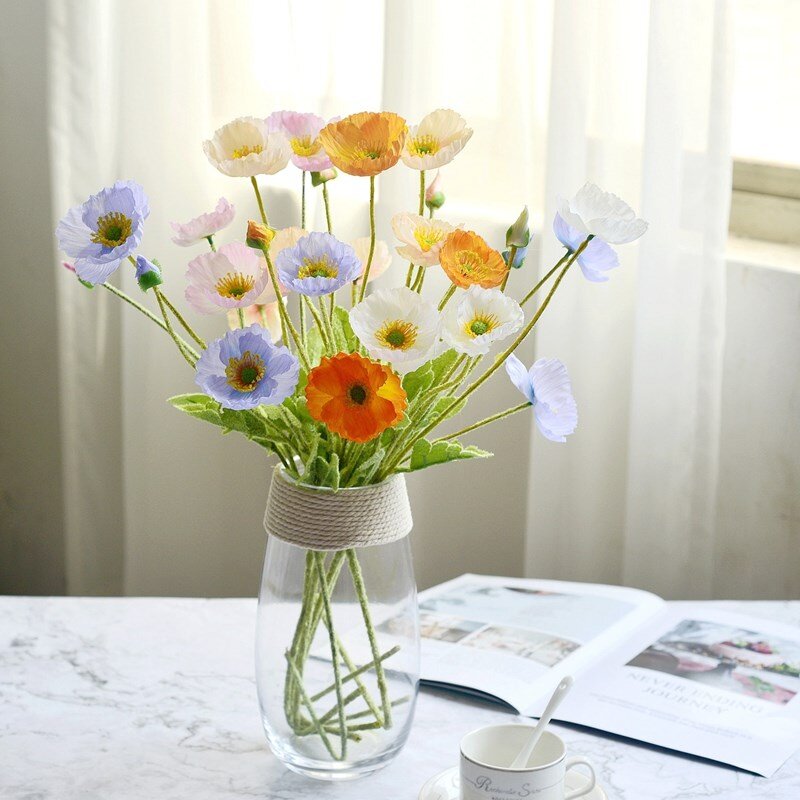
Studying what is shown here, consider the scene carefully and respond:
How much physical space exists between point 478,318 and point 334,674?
275 mm

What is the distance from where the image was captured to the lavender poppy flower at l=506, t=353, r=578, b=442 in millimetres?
723

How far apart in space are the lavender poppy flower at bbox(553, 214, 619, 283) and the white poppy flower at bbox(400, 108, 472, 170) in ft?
0.26

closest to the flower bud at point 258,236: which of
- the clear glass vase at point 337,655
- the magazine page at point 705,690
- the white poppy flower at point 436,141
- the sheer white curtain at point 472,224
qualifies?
the white poppy flower at point 436,141

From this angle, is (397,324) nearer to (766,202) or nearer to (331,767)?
(331,767)

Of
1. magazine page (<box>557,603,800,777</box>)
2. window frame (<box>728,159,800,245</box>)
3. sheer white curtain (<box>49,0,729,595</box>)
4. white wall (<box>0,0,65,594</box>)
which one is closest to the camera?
magazine page (<box>557,603,800,777</box>)

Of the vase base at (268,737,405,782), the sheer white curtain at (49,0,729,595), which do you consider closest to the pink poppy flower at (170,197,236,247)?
the vase base at (268,737,405,782)

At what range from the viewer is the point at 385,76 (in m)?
1.46

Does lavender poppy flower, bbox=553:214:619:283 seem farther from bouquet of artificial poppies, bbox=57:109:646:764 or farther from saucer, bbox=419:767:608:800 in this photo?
saucer, bbox=419:767:608:800

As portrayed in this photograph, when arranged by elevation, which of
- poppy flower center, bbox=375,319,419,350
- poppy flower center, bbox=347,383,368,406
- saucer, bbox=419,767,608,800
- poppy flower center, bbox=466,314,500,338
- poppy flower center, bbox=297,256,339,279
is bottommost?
saucer, bbox=419,767,608,800

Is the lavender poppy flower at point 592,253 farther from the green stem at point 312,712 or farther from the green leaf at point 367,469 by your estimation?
the green stem at point 312,712

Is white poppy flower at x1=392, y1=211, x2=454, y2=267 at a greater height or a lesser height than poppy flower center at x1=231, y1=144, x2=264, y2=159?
lesser

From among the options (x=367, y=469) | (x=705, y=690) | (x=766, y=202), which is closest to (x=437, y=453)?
(x=367, y=469)

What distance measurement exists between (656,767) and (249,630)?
0.39 m

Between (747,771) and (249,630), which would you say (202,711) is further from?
(747,771)
